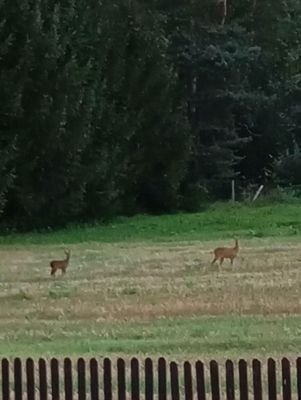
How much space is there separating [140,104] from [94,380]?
116ft

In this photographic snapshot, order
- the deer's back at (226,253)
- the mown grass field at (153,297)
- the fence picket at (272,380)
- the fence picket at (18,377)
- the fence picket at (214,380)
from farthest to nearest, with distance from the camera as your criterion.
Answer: the deer's back at (226,253) → the mown grass field at (153,297) → the fence picket at (18,377) → the fence picket at (214,380) → the fence picket at (272,380)

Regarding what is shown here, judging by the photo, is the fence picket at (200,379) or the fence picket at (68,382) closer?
the fence picket at (200,379)

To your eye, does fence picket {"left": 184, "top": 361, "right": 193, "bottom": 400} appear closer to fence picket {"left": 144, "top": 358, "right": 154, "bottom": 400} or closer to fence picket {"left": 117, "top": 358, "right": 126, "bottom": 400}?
fence picket {"left": 144, "top": 358, "right": 154, "bottom": 400}

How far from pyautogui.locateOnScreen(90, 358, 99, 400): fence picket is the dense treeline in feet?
89.2

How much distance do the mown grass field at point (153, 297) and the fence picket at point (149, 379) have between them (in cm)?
399

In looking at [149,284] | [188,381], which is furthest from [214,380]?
[149,284]

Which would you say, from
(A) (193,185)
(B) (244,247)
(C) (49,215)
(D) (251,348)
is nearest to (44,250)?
(B) (244,247)

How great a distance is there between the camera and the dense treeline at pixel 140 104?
38.4 m

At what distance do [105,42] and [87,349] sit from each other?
28.8m

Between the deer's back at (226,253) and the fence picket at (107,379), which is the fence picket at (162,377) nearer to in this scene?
the fence picket at (107,379)

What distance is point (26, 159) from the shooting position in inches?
1537

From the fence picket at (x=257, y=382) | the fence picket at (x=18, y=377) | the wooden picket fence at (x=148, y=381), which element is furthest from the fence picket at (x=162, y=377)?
the fence picket at (x=18, y=377)

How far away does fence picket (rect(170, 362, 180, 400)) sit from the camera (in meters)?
9.69

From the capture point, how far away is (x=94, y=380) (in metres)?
9.87
